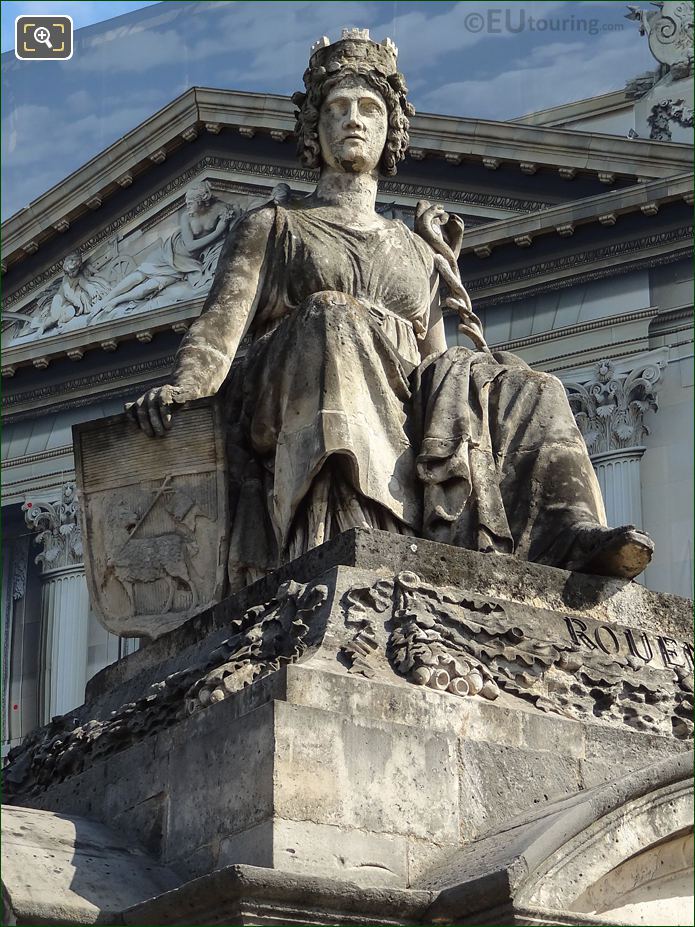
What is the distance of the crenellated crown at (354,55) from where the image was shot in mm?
11016

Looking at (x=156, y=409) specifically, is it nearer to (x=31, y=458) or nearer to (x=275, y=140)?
(x=275, y=140)

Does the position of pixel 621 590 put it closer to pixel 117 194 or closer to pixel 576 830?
pixel 576 830

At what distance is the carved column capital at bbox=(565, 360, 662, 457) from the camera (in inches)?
1128

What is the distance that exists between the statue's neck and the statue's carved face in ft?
0.13

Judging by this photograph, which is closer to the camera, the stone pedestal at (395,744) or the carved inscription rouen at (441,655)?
the stone pedestal at (395,744)

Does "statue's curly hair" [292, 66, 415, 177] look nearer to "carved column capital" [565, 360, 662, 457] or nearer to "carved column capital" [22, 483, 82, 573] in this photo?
"carved column capital" [565, 360, 662, 457]

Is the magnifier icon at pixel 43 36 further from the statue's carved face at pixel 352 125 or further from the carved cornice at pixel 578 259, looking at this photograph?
the carved cornice at pixel 578 259

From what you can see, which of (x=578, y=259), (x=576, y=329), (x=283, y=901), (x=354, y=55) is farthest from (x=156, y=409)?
(x=578, y=259)

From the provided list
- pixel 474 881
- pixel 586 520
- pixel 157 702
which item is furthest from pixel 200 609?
pixel 474 881

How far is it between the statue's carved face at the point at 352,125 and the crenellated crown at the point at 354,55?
0.30ft

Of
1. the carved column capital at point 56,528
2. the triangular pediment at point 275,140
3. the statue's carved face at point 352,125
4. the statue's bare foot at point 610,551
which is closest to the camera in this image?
the statue's bare foot at point 610,551

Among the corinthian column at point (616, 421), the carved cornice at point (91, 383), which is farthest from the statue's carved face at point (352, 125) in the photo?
the carved cornice at point (91, 383)

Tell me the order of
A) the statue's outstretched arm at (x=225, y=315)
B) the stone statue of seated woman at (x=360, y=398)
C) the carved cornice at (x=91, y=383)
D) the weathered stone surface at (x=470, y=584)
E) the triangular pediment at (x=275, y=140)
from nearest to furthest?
the weathered stone surface at (x=470, y=584), the stone statue of seated woman at (x=360, y=398), the statue's outstretched arm at (x=225, y=315), the triangular pediment at (x=275, y=140), the carved cornice at (x=91, y=383)

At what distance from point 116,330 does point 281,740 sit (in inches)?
1028
